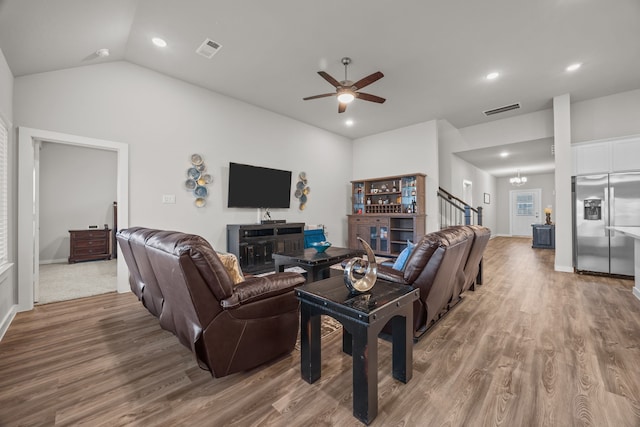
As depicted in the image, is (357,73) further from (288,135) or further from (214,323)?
(214,323)

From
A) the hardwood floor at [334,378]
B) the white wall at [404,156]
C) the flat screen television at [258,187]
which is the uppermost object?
the white wall at [404,156]

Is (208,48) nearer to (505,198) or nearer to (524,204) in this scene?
(505,198)

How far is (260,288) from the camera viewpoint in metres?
1.80

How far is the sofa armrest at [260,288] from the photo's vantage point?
167cm

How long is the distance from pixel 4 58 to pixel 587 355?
5.80 meters

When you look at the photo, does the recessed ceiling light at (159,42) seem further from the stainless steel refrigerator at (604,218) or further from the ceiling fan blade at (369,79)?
the stainless steel refrigerator at (604,218)

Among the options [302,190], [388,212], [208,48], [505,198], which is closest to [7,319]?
[208,48]

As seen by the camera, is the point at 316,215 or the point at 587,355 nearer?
the point at 587,355

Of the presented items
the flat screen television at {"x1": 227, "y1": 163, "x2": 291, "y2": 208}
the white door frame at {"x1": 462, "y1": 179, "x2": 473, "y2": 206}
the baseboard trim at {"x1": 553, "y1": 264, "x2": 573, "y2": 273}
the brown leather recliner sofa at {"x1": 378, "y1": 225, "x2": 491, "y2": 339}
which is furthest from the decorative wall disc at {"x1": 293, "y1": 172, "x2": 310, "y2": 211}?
the baseboard trim at {"x1": 553, "y1": 264, "x2": 573, "y2": 273}

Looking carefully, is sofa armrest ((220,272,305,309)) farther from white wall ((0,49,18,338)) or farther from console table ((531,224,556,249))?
console table ((531,224,556,249))

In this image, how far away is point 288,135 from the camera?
5.84m

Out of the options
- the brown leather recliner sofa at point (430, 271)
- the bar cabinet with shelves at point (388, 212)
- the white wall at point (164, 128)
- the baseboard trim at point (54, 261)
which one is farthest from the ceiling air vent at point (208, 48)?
the baseboard trim at point (54, 261)

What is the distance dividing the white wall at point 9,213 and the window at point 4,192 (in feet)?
0.28

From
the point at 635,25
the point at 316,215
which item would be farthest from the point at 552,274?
the point at 316,215
